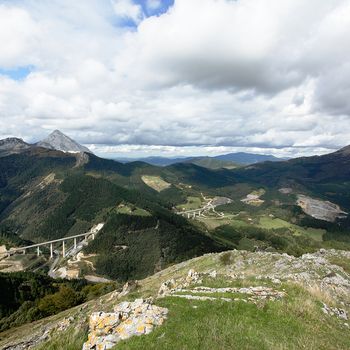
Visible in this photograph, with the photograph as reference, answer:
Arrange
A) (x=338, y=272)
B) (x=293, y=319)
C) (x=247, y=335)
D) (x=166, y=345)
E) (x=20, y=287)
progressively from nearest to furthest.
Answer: (x=166, y=345) → (x=247, y=335) → (x=293, y=319) → (x=338, y=272) → (x=20, y=287)

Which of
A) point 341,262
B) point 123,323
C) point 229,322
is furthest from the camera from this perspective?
point 341,262

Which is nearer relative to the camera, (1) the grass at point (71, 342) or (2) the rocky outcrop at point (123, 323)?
(2) the rocky outcrop at point (123, 323)

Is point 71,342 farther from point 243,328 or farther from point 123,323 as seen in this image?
point 243,328

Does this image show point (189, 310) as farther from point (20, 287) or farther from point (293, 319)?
point (20, 287)

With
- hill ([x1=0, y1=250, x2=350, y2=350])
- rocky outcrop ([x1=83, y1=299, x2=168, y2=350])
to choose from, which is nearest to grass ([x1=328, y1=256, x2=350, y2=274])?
hill ([x1=0, y1=250, x2=350, y2=350])

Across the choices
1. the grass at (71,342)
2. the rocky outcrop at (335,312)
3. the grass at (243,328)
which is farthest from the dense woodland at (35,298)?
the rocky outcrop at (335,312)

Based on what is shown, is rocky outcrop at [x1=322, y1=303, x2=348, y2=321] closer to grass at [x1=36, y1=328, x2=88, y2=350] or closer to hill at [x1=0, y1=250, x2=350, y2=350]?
hill at [x1=0, y1=250, x2=350, y2=350]

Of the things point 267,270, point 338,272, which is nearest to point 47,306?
point 267,270

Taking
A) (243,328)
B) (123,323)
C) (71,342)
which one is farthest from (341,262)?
(71,342)

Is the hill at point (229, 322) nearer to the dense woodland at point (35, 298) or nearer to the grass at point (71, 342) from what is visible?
the grass at point (71, 342)
